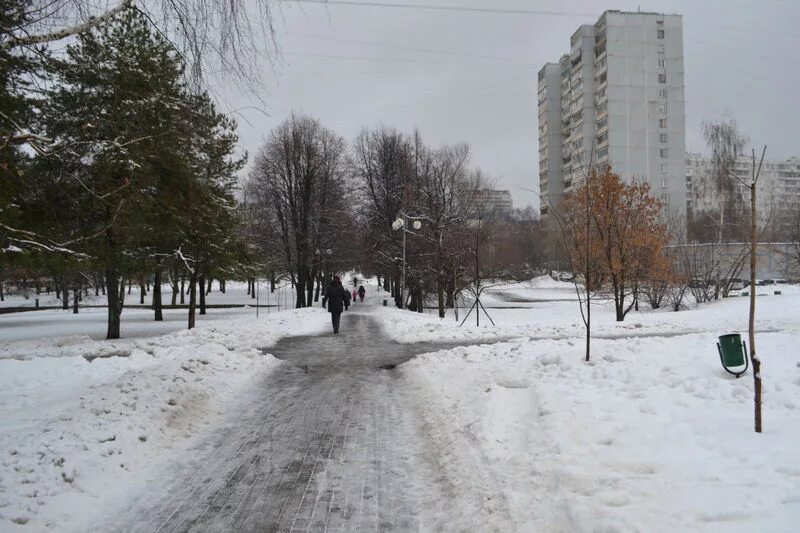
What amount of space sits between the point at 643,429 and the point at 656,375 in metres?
2.04

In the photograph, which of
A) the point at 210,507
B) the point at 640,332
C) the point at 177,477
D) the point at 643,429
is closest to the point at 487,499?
the point at 643,429

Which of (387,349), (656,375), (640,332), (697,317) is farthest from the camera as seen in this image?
(697,317)

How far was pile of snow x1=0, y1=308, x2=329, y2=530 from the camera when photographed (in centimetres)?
427

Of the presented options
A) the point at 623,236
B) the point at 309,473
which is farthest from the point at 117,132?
the point at 623,236

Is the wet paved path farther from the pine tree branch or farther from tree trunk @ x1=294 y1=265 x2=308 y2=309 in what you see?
tree trunk @ x1=294 y1=265 x2=308 y2=309

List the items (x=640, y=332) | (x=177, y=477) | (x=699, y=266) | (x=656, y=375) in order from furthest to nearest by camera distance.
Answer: (x=699, y=266) < (x=640, y=332) < (x=656, y=375) < (x=177, y=477)

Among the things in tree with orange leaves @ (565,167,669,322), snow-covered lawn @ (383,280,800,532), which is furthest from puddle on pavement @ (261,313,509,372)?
tree with orange leaves @ (565,167,669,322)

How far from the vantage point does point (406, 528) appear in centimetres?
382

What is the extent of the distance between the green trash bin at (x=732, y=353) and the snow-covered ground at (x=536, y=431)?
0.13 meters

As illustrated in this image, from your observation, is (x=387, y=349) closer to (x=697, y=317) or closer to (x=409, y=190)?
(x=697, y=317)

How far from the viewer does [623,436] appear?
4840mm

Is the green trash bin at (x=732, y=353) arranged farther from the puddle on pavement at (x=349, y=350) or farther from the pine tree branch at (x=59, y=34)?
the pine tree branch at (x=59, y=34)

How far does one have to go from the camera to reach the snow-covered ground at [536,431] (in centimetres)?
359

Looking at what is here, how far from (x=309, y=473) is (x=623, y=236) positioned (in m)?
→ 23.1
